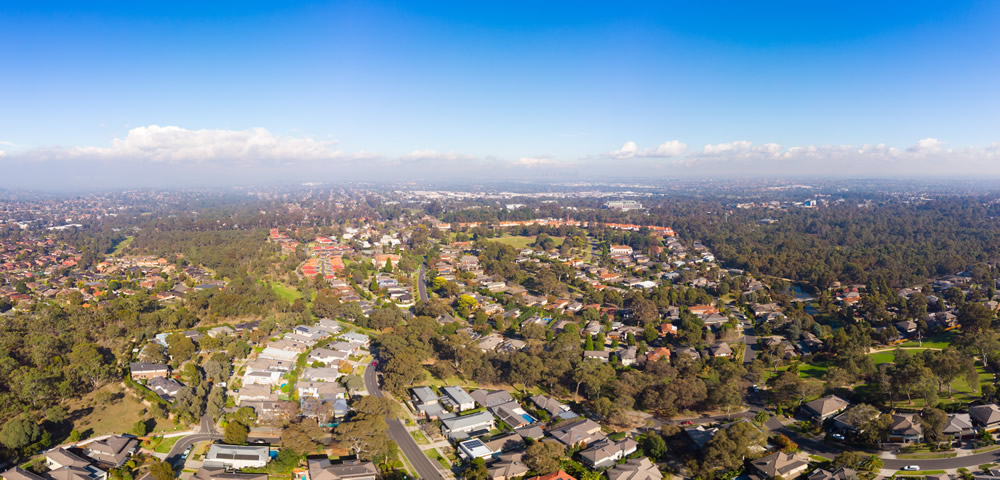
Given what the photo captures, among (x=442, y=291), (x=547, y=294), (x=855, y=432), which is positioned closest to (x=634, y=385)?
(x=855, y=432)

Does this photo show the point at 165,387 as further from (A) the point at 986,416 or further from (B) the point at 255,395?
(A) the point at 986,416

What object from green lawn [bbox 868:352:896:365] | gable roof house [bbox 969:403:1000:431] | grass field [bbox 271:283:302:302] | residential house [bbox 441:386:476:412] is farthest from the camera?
grass field [bbox 271:283:302:302]

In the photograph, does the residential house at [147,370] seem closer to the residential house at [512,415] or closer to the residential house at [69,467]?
the residential house at [69,467]

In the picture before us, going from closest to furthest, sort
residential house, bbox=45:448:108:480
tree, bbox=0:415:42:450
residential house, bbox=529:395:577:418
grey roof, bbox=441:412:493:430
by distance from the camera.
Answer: residential house, bbox=45:448:108:480, tree, bbox=0:415:42:450, grey roof, bbox=441:412:493:430, residential house, bbox=529:395:577:418

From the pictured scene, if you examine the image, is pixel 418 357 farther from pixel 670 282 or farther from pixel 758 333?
pixel 670 282

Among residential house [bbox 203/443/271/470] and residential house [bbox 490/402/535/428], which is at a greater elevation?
residential house [bbox 203/443/271/470]

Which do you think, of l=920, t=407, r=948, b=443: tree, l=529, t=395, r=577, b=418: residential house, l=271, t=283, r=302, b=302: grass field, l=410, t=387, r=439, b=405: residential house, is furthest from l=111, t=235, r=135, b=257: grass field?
l=920, t=407, r=948, b=443: tree

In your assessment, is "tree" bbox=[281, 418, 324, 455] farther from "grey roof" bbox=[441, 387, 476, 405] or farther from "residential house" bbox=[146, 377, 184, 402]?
"residential house" bbox=[146, 377, 184, 402]
